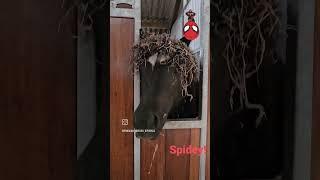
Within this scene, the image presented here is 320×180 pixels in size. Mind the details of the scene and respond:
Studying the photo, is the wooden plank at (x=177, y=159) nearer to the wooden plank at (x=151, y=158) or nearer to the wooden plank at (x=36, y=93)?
the wooden plank at (x=151, y=158)

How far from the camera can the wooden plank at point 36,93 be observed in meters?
0.55

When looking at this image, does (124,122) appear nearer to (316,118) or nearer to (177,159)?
(177,159)

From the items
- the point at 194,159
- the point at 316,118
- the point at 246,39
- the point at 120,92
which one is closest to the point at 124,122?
the point at 120,92

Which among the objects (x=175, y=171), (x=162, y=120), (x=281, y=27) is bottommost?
(x=175, y=171)

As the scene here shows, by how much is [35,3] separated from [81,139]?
278 millimetres

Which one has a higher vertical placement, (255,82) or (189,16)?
(189,16)

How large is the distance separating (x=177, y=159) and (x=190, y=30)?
0.87ft

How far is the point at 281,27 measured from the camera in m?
0.62

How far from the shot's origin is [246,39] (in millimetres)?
622

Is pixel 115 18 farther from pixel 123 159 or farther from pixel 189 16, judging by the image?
pixel 123 159

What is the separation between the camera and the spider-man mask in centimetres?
59

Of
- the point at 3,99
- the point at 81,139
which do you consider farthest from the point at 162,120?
the point at 3,99

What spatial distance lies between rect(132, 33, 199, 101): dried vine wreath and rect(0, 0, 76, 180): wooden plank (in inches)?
5.2

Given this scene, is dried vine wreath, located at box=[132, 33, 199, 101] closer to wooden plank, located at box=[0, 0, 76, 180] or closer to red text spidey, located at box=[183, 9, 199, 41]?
red text spidey, located at box=[183, 9, 199, 41]
